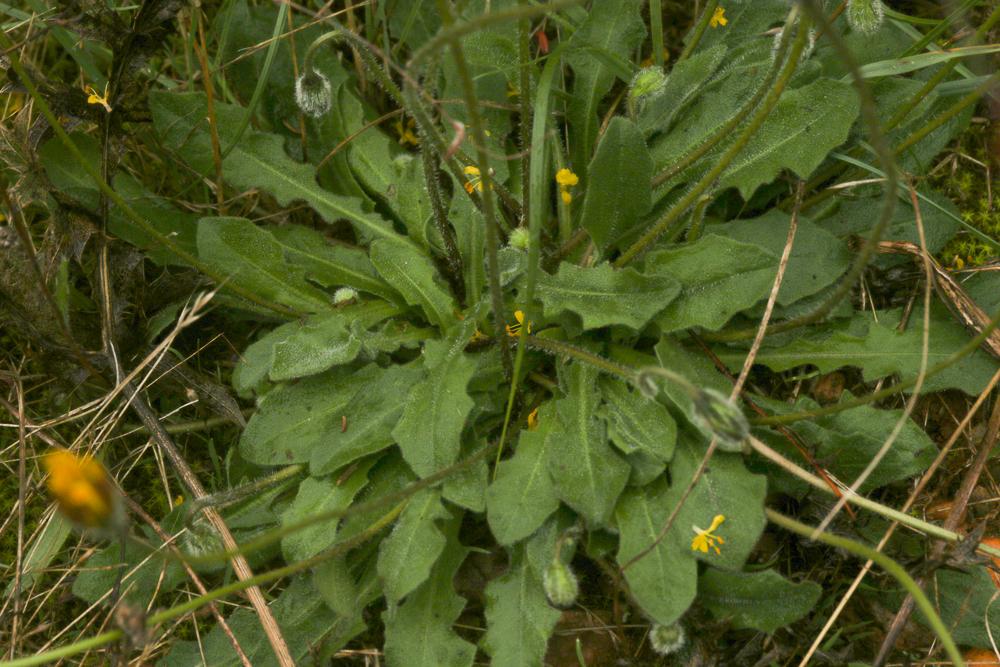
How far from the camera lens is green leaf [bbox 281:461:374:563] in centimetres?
280

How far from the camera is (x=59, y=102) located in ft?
10.1

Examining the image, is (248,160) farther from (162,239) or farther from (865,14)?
(865,14)

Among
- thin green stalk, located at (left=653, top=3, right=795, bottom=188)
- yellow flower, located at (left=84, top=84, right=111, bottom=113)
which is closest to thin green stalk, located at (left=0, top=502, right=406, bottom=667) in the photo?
thin green stalk, located at (left=653, top=3, right=795, bottom=188)

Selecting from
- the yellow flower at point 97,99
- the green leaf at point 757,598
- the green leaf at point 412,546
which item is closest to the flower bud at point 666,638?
the green leaf at point 757,598

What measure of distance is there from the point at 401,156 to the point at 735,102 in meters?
1.18

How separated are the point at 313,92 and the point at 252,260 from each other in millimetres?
613

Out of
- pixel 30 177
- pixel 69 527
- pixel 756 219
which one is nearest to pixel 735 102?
pixel 756 219

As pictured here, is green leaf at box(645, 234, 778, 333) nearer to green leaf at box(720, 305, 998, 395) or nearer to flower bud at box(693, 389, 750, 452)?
green leaf at box(720, 305, 998, 395)

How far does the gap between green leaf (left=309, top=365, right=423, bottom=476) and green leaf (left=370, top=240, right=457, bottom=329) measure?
199 millimetres

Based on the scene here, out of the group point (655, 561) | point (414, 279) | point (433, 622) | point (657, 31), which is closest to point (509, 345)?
point (414, 279)

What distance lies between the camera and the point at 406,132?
3.53 meters

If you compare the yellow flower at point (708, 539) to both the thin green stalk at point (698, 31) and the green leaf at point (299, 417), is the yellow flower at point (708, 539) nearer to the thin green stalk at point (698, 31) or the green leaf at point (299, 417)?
the green leaf at point (299, 417)

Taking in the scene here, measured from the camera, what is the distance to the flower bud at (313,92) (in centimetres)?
292

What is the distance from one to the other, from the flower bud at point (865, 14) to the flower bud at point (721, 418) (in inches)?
52.2
